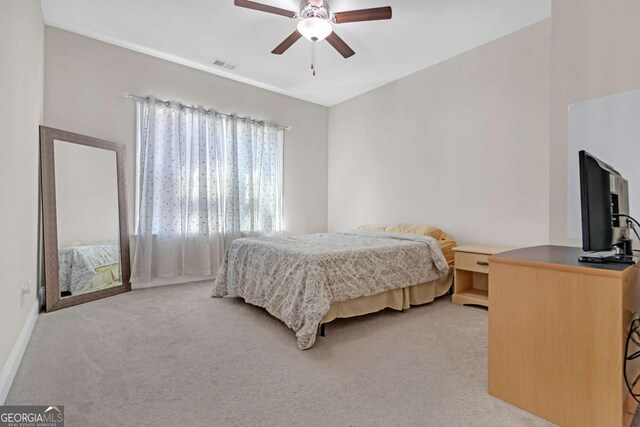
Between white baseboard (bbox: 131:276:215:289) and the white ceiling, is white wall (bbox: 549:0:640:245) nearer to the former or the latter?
the white ceiling

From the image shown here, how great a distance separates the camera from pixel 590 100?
2275 millimetres

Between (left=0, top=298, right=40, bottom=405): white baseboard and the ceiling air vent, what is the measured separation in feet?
10.7

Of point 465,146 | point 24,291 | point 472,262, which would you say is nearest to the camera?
point 24,291

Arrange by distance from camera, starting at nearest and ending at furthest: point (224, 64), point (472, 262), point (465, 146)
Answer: point (472, 262), point (465, 146), point (224, 64)

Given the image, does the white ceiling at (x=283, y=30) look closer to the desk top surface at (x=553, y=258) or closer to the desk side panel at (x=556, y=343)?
the desk top surface at (x=553, y=258)

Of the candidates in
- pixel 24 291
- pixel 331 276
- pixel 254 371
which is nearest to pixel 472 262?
pixel 331 276

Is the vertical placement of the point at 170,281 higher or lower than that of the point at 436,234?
lower

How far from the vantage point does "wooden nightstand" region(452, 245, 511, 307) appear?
3021 mm

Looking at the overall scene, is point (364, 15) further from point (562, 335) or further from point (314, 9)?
point (562, 335)

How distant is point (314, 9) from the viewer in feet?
8.48

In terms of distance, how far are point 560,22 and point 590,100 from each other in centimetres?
72

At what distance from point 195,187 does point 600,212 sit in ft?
13.2

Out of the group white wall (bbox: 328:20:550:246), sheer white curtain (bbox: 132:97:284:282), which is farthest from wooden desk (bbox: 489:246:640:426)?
sheer white curtain (bbox: 132:97:284:282)

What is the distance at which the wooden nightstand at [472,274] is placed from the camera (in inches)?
119
